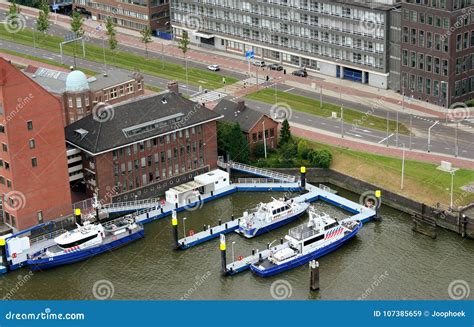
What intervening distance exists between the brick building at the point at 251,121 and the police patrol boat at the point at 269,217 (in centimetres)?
2166

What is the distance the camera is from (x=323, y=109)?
173375 mm

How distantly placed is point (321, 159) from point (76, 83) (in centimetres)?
4256

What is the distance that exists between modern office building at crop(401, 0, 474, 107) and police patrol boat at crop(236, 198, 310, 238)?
1805 inches

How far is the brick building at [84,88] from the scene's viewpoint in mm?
157250

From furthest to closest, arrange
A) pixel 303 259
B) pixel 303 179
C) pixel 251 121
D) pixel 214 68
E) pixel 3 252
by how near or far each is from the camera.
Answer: pixel 214 68
pixel 251 121
pixel 303 179
pixel 3 252
pixel 303 259

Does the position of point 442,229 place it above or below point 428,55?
below

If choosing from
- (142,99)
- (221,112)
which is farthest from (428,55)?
(142,99)

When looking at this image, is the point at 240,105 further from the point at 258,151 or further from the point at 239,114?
the point at 258,151

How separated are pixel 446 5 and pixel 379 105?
21.8 meters

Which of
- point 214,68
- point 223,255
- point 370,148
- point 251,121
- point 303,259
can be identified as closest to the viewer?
point 223,255

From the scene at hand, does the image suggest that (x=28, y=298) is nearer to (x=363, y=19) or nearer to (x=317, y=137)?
(x=317, y=137)

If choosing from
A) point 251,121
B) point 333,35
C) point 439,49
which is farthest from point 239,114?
point 439,49

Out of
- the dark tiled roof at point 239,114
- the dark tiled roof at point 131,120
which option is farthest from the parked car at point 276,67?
the dark tiled roof at point 131,120

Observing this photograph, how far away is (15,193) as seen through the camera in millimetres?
132750
